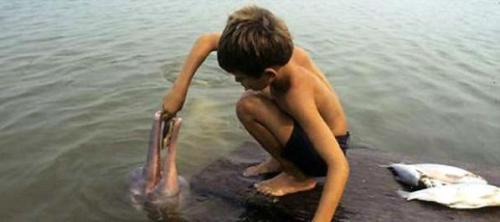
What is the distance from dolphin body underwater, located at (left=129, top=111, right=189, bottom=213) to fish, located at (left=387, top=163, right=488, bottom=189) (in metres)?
1.55

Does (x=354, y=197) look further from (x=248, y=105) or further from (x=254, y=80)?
(x=254, y=80)

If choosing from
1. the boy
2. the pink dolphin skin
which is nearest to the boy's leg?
the boy

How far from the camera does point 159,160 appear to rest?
3760mm

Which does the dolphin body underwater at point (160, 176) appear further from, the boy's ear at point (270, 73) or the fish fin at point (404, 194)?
the fish fin at point (404, 194)

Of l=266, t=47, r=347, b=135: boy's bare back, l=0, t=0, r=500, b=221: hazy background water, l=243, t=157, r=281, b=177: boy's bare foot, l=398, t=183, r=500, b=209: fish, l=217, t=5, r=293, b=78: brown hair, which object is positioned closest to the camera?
l=217, t=5, r=293, b=78: brown hair

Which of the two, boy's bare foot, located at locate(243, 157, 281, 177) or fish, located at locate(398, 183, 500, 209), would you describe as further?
boy's bare foot, located at locate(243, 157, 281, 177)

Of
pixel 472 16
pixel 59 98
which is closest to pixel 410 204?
pixel 59 98

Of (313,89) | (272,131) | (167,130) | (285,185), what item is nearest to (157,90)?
(167,130)

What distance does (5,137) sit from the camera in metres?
4.88

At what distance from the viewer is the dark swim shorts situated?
3.22m

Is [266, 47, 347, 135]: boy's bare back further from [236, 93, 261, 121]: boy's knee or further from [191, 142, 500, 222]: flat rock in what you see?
[191, 142, 500, 222]: flat rock

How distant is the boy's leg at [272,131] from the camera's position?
325 centimetres

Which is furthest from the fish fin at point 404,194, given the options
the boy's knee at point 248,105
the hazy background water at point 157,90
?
the hazy background water at point 157,90

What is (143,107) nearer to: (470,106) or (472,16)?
(470,106)
